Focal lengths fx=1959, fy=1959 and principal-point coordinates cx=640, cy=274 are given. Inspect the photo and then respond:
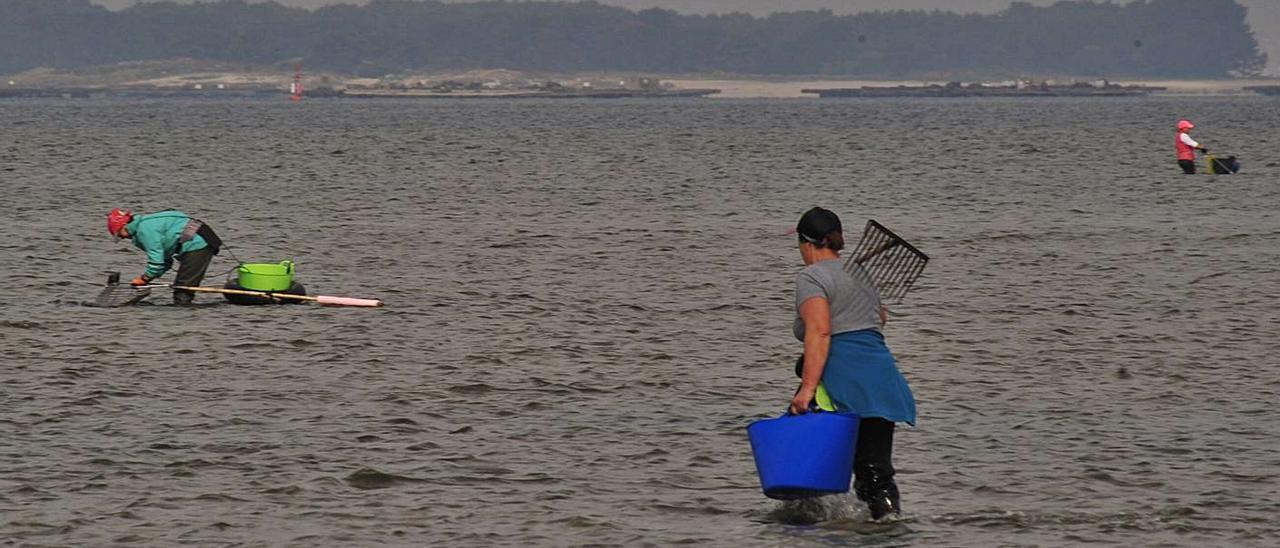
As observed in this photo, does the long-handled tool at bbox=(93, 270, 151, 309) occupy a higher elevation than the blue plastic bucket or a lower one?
lower

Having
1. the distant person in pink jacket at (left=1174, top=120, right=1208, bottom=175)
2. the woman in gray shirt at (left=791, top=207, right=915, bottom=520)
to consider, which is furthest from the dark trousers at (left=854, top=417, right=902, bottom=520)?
the distant person in pink jacket at (left=1174, top=120, right=1208, bottom=175)

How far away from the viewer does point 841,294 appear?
1173 centimetres

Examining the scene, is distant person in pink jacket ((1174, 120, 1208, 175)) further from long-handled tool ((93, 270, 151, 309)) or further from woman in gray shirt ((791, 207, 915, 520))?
woman in gray shirt ((791, 207, 915, 520))

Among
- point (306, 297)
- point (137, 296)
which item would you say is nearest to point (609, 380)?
point (306, 297)

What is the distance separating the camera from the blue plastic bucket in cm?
1184

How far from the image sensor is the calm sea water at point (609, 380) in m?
13.4

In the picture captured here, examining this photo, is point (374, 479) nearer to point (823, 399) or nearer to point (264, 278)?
point (823, 399)

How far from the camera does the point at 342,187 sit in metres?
52.6

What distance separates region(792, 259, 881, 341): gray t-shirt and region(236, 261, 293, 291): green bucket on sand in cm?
1361

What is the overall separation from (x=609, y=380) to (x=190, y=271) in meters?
7.14

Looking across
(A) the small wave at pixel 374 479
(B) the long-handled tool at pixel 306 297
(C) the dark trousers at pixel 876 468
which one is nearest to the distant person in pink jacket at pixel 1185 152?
(B) the long-handled tool at pixel 306 297

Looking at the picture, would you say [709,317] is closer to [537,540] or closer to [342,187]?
[537,540]

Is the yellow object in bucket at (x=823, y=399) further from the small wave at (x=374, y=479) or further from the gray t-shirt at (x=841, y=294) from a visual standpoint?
the small wave at (x=374, y=479)

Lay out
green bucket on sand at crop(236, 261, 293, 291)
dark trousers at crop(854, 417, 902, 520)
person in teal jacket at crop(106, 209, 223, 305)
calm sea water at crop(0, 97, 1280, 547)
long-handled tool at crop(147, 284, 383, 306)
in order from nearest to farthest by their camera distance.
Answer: dark trousers at crop(854, 417, 902, 520) < calm sea water at crop(0, 97, 1280, 547) < person in teal jacket at crop(106, 209, 223, 305) < long-handled tool at crop(147, 284, 383, 306) < green bucket on sand at crop(236, 261, 293, 291)
